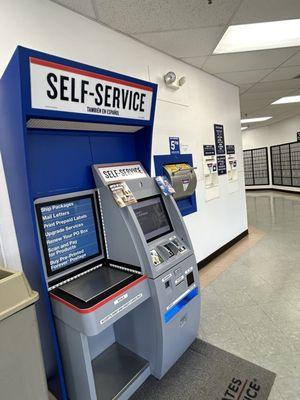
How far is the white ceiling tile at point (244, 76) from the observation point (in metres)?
3.60

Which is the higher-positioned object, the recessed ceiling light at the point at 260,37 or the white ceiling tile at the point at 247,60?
the recessed ceiling light at the point at 260,37

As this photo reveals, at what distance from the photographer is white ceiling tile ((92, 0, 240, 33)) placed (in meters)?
1.83

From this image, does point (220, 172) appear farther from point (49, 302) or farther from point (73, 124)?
point (49, 302)

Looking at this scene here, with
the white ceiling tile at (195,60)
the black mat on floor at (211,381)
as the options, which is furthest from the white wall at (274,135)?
the black mat on floor at (211,381)

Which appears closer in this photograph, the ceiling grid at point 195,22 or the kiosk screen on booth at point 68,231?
the kiosk screen on booth at point 68,231

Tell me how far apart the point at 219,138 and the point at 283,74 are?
1.55 metres

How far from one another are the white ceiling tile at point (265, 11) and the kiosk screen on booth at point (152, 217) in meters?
1.78

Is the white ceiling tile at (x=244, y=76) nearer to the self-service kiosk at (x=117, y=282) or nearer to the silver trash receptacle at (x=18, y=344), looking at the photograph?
the self-service kiosk at (x=117, y=282)

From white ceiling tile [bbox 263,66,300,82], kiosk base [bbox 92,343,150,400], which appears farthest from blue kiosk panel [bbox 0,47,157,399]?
white ceiling tile [bbox 263,66,300,82]

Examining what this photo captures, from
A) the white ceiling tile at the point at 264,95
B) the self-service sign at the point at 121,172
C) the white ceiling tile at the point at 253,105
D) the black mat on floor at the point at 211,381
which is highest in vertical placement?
the white ceiling tile at the point at 253,105

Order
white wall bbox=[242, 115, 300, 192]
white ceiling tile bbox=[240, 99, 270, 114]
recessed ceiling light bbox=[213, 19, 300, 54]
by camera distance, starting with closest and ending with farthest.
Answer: recessed ceiling light bbox=[213, 19, 300, 54] → white ceiling tile bbox=[240, 99, 270, 114] → white wall bbox=[242, 115, 300, 192]

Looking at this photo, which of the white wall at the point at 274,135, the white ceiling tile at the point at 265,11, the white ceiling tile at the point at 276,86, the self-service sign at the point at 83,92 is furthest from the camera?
the white wall at the point at 274,135

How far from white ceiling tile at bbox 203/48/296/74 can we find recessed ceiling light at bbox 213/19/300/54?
0.30 feet

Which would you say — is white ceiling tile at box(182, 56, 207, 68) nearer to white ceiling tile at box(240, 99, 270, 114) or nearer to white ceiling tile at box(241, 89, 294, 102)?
white ceiling tile at box(241, 89, 294, 102)
